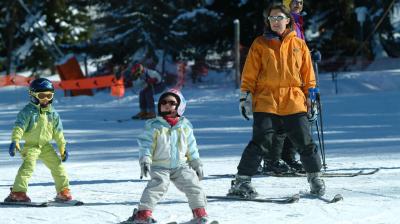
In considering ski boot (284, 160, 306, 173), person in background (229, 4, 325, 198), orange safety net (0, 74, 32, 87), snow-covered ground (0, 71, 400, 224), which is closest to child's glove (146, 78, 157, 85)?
snow-covered ground (0, 71, 400, 224)

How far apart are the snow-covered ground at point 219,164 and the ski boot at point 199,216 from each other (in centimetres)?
21

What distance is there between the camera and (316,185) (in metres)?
7.89

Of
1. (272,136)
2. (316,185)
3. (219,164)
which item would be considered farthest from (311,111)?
(219,164)

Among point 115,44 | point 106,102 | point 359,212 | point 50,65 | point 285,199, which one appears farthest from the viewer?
point 50,65

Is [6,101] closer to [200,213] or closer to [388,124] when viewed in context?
[388,124]

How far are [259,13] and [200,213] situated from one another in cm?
2086

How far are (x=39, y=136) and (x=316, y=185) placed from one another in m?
2.43

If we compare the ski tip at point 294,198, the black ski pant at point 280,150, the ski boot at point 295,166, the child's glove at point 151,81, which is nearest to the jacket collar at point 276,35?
the black ski pant at point 280,150

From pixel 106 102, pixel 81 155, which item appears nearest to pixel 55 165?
pixel 81 155

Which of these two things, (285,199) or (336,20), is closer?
(285,199)

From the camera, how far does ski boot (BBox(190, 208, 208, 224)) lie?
663 cm

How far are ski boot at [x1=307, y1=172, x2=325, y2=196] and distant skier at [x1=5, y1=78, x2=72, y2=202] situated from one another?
2100 millimetres

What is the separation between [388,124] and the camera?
1545 centimetres

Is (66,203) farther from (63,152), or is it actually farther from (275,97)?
(275,97)
